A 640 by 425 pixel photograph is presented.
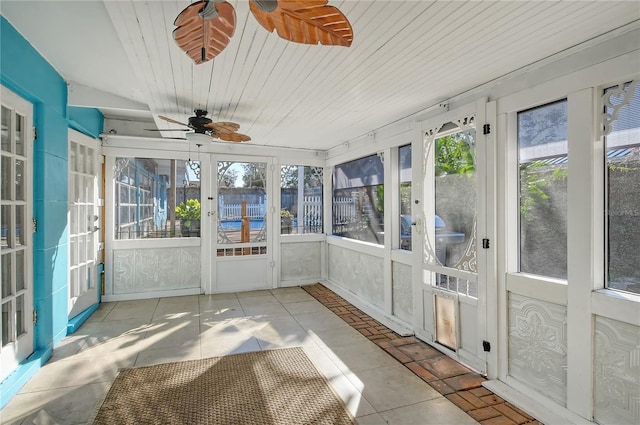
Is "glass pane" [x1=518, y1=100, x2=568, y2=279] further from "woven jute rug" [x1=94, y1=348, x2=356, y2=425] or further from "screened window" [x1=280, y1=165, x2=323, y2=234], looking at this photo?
"screened window" [x1=280, y1=165, x2=323, y2=234]

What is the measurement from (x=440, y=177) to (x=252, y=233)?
345 cm

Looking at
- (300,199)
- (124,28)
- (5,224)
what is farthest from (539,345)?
(300,199)

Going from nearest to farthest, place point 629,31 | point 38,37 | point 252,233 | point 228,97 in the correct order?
point 629,31, point 38,37, point 228,97, point 252,233

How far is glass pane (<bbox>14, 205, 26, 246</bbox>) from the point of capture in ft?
8.95

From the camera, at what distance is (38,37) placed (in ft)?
8.56

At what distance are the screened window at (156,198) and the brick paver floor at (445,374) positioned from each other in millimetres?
2963

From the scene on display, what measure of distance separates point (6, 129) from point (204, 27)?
7.38 feet

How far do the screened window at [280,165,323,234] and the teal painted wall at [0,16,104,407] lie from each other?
3.17m

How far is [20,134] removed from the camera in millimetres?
2787

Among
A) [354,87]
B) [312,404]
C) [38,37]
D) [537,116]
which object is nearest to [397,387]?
[312,404]

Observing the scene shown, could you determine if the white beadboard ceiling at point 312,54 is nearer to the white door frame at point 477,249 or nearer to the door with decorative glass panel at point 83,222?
the white door frame at point 477,249

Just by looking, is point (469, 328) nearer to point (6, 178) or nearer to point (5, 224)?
point (5, 224)

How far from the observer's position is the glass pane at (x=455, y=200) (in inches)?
118

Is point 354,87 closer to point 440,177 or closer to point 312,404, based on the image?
point 440,177
